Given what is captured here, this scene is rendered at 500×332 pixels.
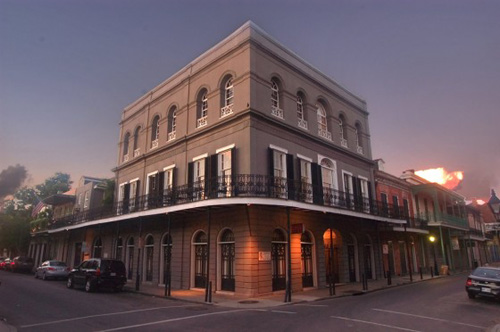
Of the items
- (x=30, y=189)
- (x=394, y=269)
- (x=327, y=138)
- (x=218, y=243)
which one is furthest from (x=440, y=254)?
(x=30, y=189)

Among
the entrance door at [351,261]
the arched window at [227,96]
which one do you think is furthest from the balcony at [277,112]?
the entrance door at [351,261]

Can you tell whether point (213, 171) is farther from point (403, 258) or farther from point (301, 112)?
point (403, 258)

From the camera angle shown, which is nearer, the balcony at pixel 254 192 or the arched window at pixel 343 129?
the balcony at pixel 254 192

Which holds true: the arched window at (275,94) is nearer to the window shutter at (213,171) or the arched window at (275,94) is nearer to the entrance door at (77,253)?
the window shutter at (213,171)

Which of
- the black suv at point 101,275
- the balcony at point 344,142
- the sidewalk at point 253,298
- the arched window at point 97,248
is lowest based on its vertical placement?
the sidewalk at point 253,298

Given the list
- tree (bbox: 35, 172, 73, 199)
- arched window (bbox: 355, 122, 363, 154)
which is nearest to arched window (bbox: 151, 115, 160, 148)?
arched window (bbox: 355, 122, 363, 154)

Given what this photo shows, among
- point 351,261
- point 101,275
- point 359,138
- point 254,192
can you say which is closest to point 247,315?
point 254,192

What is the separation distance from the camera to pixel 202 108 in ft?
65.6

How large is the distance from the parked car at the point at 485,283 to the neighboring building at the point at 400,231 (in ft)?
28.5

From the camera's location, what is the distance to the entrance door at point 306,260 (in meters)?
17.7

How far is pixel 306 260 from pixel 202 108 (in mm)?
10239

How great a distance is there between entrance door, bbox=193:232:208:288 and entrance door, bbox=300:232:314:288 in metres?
4.97

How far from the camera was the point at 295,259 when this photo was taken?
54.9 feet

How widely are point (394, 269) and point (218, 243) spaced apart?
1588 centimetres
